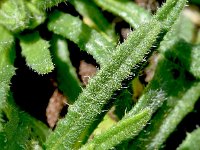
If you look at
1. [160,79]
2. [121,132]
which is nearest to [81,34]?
[160,79]

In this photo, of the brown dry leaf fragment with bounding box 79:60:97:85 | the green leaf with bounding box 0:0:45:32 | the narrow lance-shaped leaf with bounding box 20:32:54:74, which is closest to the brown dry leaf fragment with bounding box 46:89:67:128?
the brown dry leaf fragment with bounding box 79:60:97:85

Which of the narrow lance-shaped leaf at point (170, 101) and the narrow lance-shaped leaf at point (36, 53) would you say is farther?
the narrow lance-shaped leaf at point (170, 101)

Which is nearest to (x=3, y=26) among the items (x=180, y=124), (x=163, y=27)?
(x=163, y=27)

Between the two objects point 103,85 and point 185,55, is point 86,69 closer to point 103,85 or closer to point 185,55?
point 185,55

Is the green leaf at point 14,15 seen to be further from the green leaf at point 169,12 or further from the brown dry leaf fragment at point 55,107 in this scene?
the green leaf at point 169,12

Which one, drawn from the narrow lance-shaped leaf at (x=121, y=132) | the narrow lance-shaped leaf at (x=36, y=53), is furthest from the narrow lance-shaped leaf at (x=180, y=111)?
the narrow lance-shaped leaf at (x=36, y=53)

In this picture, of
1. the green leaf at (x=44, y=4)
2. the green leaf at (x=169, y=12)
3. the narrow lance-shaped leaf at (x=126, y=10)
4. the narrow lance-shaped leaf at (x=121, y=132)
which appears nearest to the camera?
the narrow lance-shaped leaf at (x=121, y=132)

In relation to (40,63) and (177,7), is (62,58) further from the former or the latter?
(177,7)
